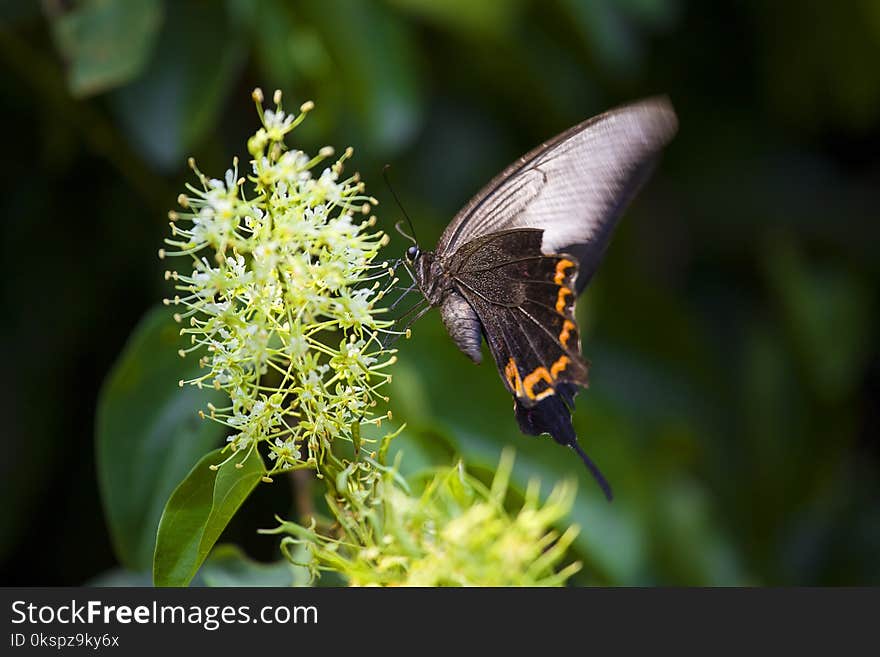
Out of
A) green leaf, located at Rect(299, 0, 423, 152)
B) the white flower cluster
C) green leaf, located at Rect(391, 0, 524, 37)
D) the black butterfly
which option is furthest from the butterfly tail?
green leaf, located at Rect(391, 0, 524, 37)

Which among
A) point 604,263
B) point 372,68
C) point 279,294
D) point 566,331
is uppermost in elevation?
point 372,68

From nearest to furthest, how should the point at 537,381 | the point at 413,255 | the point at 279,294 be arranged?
the point at 279,294, the point at 537,381, the point at 413,255

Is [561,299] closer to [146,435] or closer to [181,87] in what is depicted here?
→ [146,435]

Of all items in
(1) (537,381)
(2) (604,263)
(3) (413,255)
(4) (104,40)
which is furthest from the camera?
(2) (604,263)

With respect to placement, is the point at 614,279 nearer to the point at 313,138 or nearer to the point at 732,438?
the point at 732,438

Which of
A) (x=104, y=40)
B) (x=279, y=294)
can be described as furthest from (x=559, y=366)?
(x=104, y=40)

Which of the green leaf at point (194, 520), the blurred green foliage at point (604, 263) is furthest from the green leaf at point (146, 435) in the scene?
the green leaf at point (194, 520)

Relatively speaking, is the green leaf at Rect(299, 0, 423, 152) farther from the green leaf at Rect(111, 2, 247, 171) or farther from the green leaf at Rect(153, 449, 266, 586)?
the green leaf at Rect(153, 449, 266, 586)

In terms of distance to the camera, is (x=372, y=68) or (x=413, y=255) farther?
(x=372, y=68)
